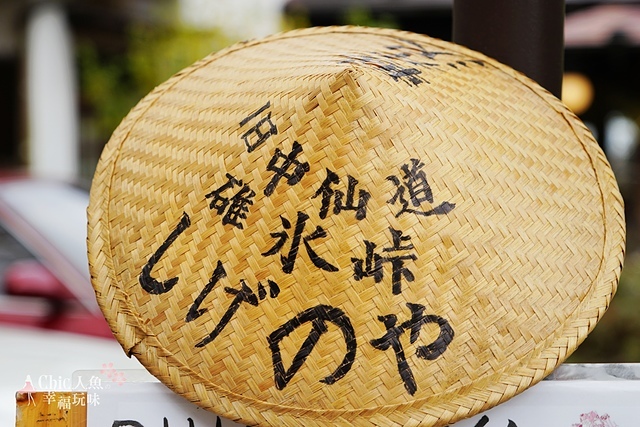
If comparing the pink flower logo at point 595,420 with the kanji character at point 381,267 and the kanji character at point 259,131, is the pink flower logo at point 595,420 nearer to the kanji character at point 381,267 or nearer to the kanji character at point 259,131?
the kanji character at point 381,267

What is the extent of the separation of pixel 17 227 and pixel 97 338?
0.74 metres

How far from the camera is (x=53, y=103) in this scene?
8773 mm

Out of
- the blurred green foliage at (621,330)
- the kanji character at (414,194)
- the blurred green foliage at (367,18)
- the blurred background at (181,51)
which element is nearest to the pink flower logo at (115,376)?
the kanji character at (414,194)

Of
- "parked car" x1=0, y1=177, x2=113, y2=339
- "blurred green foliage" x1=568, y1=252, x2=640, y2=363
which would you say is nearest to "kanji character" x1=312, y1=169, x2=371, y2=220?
"parked car" x1=0, y1=177, x2=113, y2=339

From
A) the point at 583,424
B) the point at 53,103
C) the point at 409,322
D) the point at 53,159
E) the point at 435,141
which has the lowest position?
the point at 583,424

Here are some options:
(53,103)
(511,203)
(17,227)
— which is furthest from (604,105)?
(511,203)

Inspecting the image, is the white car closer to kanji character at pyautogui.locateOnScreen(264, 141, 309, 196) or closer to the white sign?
the white sign

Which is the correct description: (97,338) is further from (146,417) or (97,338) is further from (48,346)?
(146,417)

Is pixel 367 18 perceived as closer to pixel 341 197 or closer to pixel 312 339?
pixel 341 197

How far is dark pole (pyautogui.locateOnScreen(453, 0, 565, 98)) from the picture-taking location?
1562 millimetres

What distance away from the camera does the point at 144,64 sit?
804 cm

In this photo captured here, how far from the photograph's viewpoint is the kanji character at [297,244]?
1141mm

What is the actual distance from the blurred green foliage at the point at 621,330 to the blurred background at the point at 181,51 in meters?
0.01

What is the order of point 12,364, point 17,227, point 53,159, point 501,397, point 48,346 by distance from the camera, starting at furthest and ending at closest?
1. point 53,159
2. point 17,227
3. point 48,346
4. point 12,364
5. point 501,397
